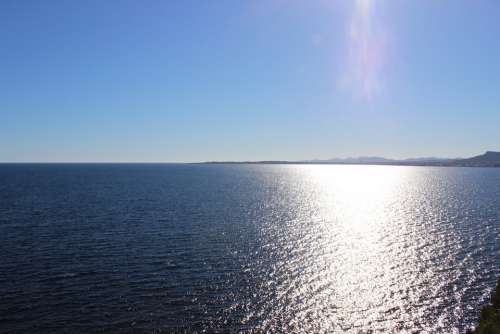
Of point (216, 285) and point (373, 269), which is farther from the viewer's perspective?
point (373, 269)

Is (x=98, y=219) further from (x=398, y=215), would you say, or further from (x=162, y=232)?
(x=398, y=215)

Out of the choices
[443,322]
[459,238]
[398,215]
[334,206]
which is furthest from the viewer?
[334,206]

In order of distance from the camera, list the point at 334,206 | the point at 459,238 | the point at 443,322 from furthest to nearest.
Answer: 1. the point at 334,206
2. the point at 459,238
3. the point at 443,322

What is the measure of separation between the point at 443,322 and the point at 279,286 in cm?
1803

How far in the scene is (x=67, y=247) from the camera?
185 feet

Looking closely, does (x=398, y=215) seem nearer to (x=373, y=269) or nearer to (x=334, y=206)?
(x=334, y=206)

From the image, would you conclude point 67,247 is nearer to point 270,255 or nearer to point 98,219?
point 98,219

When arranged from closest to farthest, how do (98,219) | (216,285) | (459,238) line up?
1. (216,285)
2. (459,238)
3. (98,219)

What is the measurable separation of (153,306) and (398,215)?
264 feet

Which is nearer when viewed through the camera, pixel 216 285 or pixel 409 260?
pixel 216 285

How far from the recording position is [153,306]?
36844mm

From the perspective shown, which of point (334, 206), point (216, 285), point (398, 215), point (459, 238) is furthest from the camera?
point (334, 206)

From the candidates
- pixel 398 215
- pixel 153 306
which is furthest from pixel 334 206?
pixel 153 306

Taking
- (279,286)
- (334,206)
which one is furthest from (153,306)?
(334,206)
